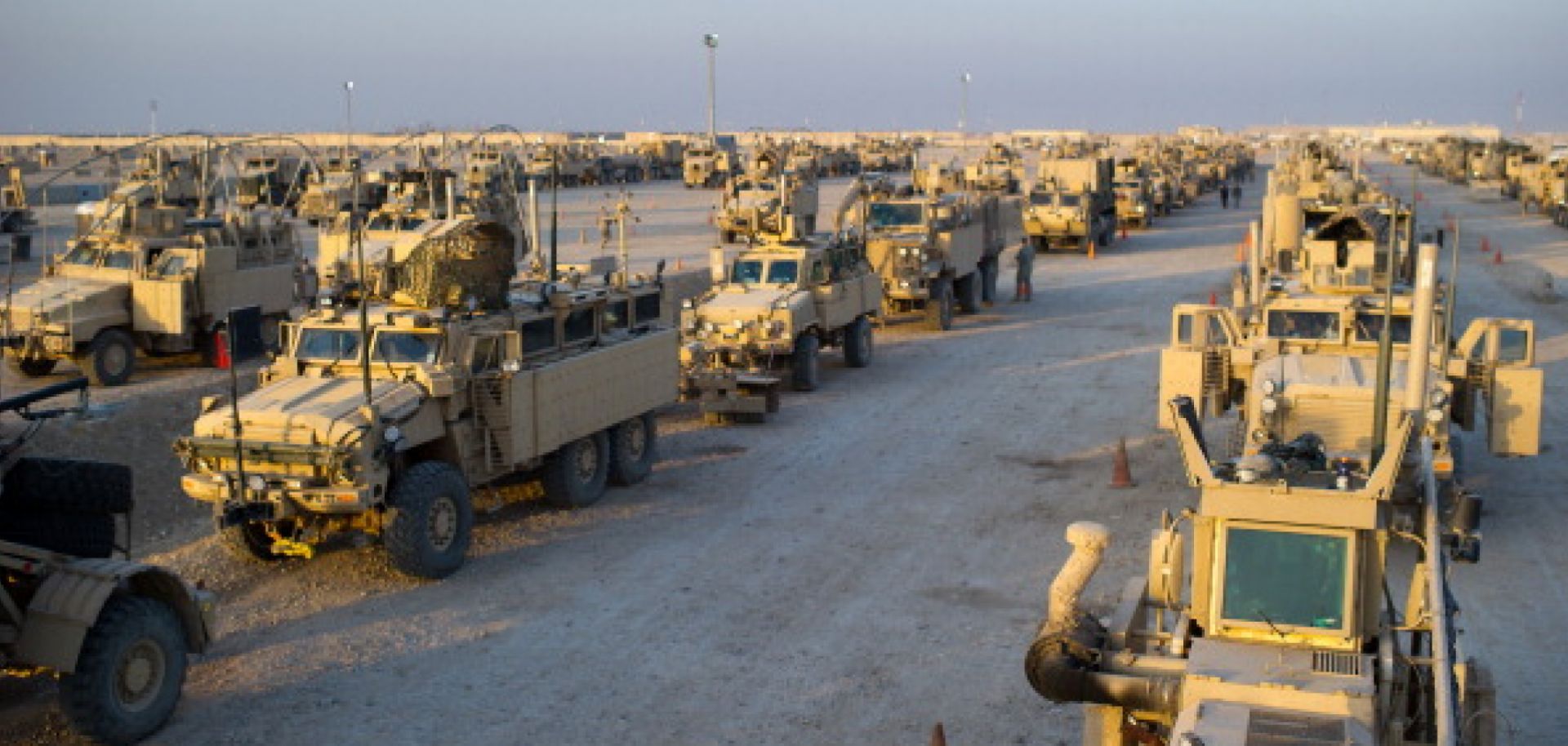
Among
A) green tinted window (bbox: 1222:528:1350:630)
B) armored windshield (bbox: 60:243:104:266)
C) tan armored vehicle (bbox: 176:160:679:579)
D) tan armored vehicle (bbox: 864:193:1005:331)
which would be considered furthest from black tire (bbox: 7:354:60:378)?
green tinted window (bbox: 1222:528:1350:630)

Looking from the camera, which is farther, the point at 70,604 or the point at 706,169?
the point at 706,169

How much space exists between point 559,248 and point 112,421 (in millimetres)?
23822

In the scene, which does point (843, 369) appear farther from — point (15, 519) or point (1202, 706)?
point (1202, 706)

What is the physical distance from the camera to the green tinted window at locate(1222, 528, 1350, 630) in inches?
294

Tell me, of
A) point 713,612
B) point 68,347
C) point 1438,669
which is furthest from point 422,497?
point 68,347

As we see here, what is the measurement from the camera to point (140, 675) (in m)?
9.70

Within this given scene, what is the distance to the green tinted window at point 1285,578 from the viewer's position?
24.5 feet

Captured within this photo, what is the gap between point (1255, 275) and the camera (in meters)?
17.5

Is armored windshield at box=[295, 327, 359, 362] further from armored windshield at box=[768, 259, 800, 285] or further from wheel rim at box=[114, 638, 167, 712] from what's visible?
armored windshield at box=[768, 259, 800, 285]

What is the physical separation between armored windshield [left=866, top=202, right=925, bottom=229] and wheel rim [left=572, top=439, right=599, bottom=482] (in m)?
14.4

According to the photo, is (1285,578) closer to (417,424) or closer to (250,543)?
(417,424)

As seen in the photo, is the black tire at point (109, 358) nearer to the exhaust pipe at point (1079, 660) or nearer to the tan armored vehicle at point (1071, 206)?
the exhaust pipe at point (1079, 660)

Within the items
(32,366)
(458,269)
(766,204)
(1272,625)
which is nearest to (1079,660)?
(1272,625)

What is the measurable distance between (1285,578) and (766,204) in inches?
1136
